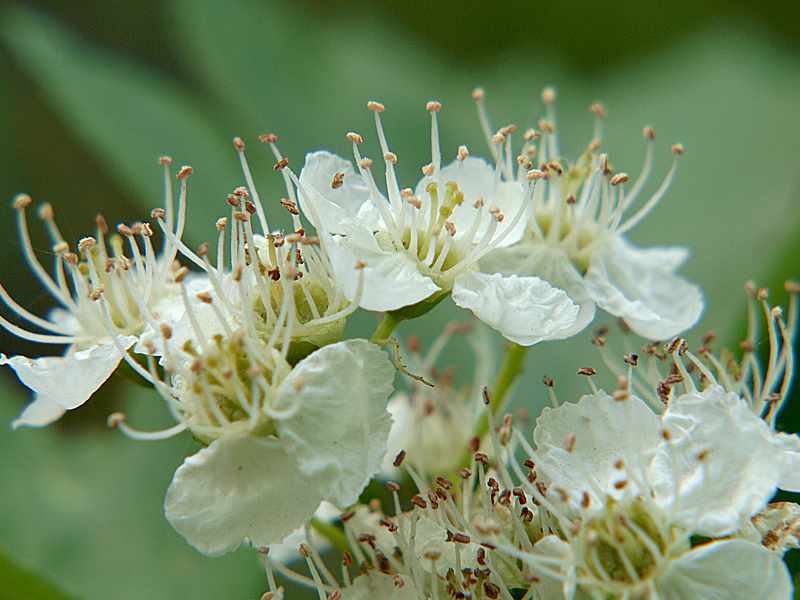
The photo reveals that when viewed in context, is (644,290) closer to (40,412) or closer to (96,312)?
(96,312)

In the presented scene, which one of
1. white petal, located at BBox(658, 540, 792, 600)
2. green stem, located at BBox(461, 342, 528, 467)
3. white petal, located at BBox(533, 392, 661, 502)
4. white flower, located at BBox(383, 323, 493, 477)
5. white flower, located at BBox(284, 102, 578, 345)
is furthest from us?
white flower, located at BBox(383, 323, 493, 477)

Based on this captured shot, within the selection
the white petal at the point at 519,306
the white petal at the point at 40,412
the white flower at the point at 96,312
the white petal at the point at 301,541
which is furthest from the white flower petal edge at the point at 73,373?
the white petal at the point at 519,306

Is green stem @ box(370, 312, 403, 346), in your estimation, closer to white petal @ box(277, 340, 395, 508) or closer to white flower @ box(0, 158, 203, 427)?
white petal @ box(277, 340, 395, 508)

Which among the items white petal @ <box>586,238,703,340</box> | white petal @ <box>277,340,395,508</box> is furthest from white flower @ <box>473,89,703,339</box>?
white petal @ <box>277,340,395,508</box>

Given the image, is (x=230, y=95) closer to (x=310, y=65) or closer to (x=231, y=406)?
(x=310, y=65)

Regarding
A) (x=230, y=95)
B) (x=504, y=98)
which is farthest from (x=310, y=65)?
(x=504, y=98)

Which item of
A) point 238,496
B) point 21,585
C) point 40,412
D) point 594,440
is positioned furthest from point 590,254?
point 21,585
